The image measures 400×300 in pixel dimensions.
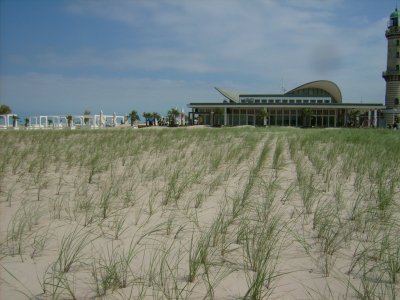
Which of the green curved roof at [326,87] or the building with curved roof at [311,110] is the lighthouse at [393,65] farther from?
the green curved roof at [326,87]

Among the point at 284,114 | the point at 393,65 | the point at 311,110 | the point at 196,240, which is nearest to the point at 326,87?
the point at 393,65

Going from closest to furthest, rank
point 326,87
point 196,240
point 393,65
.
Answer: point 196,240 < point 393,65 < point 326,87

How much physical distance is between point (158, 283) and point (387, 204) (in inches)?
106

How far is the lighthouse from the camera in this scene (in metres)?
55.2

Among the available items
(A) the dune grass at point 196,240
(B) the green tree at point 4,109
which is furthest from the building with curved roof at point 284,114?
(A) the dune grass at point 196,240

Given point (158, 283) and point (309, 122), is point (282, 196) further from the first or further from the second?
point (309, 122)

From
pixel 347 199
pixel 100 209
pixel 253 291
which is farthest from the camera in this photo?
pixel 347 199

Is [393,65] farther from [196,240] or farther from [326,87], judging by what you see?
[196,240]

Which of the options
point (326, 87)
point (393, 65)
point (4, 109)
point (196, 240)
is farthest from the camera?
point (326, 87)

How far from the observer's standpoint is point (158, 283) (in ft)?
7.29

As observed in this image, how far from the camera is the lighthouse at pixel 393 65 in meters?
55.2

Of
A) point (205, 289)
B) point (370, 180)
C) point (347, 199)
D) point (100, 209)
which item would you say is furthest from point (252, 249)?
point (370, 180)

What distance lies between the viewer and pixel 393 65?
55.7 meters

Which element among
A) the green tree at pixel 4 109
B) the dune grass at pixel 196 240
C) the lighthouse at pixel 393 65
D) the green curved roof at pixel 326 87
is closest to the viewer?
the dune grass at pixel 196 240
